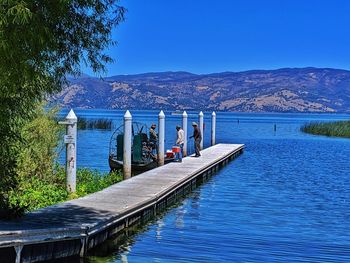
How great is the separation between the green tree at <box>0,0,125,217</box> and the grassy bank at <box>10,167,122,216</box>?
8.72 ft

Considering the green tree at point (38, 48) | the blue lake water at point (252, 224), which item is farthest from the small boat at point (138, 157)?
the green tree at point (38, 48)

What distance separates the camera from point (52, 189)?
653 inches

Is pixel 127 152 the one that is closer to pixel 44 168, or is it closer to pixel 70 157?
pixel 44 168

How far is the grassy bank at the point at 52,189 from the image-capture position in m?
15.0

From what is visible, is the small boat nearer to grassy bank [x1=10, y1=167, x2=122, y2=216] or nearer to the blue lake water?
the blue lake water

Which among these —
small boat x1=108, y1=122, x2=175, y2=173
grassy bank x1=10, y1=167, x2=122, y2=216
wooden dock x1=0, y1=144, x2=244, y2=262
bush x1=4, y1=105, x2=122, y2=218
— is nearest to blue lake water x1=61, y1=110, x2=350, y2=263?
wooden dock x1=0, y1=144, x2=244, y2=262

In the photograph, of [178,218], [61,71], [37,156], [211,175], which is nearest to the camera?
[61,71]

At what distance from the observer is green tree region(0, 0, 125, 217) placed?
27.1ft

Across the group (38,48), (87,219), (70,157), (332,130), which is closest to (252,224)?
(70,157)

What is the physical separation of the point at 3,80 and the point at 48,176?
10438 mm

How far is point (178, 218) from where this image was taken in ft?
56.2

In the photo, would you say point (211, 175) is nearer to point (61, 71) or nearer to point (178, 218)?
point (178, 218)

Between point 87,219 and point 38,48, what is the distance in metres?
4.60

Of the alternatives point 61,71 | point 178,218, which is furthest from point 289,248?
point 61,71
